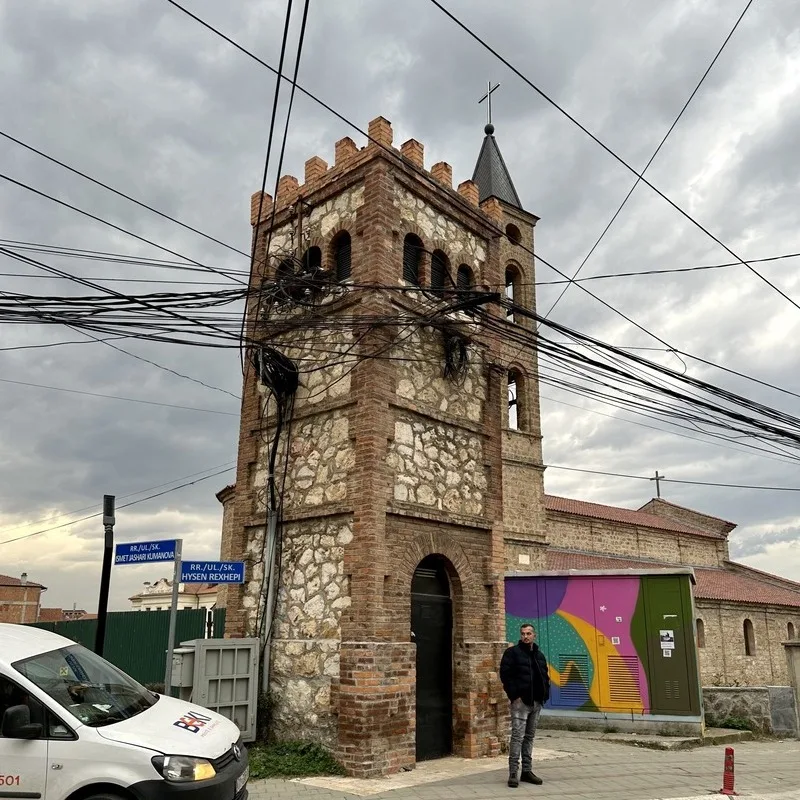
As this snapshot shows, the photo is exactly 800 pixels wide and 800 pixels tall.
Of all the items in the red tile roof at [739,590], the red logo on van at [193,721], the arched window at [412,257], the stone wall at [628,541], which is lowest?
the red logo on van at [193,721]

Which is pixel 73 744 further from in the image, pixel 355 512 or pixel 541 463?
pixel 541 463

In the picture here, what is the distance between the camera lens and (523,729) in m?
9.59

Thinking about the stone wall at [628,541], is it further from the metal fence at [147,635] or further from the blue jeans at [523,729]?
the blue jeans at [523,729]

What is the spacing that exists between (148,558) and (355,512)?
2.78 meters

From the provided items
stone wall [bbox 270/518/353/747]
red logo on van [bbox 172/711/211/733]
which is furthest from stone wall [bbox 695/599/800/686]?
red logo on van [bbox 172/711/211/733]

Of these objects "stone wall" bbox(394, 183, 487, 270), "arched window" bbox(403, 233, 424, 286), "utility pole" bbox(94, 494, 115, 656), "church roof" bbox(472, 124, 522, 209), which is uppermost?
"church roof" bbox(472, 124, 522, 209)

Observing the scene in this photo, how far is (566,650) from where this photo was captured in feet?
52.4

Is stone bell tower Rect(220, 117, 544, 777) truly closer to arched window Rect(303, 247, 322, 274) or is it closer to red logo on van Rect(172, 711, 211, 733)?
arched window Rect(303, 247, 322, 274)

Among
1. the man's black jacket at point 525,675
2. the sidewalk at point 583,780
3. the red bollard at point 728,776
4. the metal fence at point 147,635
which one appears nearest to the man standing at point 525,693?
the man's black jacket at point 525,675

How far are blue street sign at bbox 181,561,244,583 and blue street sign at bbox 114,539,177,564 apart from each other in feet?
0.89

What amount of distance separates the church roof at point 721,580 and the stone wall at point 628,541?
0.42 meters

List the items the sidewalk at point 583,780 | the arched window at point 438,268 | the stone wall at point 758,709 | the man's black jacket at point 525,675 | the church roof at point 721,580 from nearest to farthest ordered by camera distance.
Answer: the sidewalk at point 583,780
the man's black jacket at point 525,675
the arched window at point 438,268
the stone wall at point 758,709
the church roof at point 721,580

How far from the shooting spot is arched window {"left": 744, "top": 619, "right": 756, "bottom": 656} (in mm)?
34344

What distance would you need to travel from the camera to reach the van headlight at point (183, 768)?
19.2 ft
